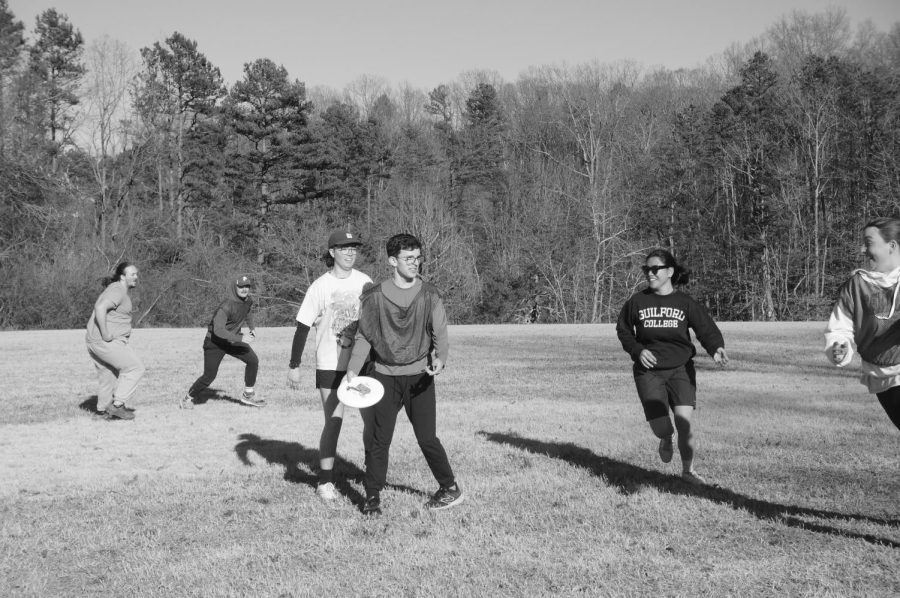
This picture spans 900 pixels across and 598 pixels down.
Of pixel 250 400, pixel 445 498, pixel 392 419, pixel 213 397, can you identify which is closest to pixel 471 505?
pixel 445 498

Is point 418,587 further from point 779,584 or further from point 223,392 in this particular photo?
point 223,392

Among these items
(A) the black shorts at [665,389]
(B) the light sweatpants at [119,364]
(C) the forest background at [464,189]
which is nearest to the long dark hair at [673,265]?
(A) the black shorts at [665,389]

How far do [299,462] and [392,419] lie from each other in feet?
8.71

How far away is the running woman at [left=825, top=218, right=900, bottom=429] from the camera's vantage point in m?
5.02

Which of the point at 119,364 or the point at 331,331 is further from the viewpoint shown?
the point at 119,364

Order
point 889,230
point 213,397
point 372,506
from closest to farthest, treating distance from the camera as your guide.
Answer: point 889,230, point 372,506, point 213,397

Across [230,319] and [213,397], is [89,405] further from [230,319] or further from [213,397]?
[230,319]

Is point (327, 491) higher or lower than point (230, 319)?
lower

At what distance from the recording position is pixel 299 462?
823 cm

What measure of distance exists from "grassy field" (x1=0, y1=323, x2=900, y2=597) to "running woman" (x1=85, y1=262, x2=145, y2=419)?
0.52 m

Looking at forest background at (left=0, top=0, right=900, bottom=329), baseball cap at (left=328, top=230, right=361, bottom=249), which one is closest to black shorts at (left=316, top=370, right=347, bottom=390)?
baseball cap at (left=328, top=230, right=361, bottom=249)

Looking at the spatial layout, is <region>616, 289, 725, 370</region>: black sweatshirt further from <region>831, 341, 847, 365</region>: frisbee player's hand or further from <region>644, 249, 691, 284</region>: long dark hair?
<region>831, 341, 847, 365</region>: frisbee player's hand

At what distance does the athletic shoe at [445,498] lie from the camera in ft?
20.4

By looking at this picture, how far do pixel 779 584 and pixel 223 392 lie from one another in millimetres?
11225
